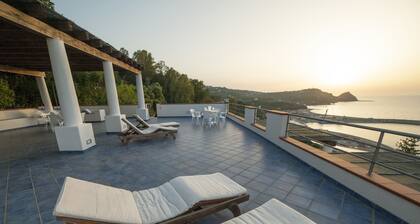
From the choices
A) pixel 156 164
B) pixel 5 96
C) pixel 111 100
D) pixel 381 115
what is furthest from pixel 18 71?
pixel 381 115

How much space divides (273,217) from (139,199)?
146cm

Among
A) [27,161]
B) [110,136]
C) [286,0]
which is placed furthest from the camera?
[110,136]

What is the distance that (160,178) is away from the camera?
2887 mm

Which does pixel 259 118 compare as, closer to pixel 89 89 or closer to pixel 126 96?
pixel 126 96

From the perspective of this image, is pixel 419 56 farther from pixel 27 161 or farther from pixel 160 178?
pixel 27 161

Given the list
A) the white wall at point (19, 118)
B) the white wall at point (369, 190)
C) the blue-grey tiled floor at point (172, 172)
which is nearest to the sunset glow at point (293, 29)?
the white wall at point (369, 190)

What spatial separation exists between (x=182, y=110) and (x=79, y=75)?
31.0 feet

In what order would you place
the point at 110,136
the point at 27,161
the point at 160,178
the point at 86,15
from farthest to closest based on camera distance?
1. the point at 86,15
2. the point at 110,136
3. the point at 27,161
4. the point at 160,178

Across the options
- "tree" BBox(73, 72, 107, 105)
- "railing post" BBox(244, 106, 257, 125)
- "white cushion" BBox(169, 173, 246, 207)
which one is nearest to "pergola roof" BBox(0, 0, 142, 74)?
"white cushion" BBox(169, 173, 246, 207)

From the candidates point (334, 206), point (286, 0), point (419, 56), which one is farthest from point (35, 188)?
point (419, 56)

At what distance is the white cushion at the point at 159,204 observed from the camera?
155 cm

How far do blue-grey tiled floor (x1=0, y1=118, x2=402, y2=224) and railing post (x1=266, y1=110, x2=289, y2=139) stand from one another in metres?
0.40

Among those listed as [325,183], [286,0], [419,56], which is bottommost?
[325,183]

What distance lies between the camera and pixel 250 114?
679cm
